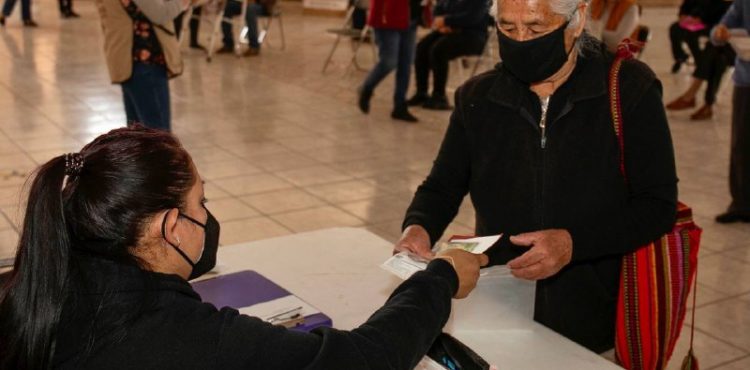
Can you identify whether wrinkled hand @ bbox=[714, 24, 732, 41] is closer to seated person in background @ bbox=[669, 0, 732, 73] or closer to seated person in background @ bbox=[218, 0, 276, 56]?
seated person in background @ bbox=[669, 0, 732, 73]

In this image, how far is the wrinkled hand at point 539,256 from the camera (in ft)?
6.31

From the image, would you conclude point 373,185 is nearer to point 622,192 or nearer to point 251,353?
point 622,192

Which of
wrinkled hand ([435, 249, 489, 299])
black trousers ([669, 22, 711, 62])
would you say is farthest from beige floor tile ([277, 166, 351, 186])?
black trousers ([669, 22, 711, 62])

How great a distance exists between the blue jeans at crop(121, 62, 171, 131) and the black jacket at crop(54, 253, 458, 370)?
316 cm

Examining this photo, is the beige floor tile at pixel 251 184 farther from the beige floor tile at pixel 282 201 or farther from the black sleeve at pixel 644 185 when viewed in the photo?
the black sleeve at pixel 644 185

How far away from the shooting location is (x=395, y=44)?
7.42 metres

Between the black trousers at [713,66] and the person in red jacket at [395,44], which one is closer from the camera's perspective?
the person in red jacket at [395,44]

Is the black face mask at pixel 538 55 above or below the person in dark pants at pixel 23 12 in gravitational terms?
above

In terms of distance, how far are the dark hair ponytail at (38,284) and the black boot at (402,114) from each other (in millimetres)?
6504

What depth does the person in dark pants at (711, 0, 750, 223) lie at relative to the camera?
4926 mm

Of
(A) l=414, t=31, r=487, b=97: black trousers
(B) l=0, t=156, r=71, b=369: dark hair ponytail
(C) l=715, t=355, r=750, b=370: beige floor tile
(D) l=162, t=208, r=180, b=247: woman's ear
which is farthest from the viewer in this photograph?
(A) l=414, t=31, r=487, b=97: black trousers

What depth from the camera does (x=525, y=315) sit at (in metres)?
2.07

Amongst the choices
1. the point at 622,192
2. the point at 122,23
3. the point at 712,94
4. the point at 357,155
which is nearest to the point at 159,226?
the point at 622,192

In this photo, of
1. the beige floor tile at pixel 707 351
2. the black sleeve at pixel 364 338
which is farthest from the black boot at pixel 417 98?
the black sleeve at pixel 364 338
